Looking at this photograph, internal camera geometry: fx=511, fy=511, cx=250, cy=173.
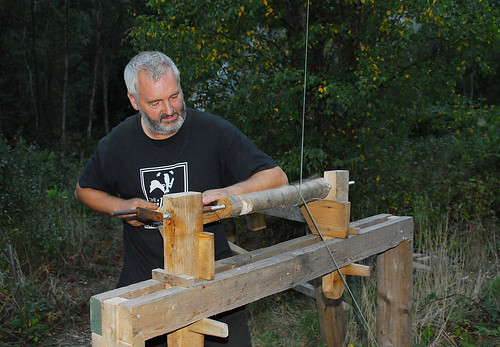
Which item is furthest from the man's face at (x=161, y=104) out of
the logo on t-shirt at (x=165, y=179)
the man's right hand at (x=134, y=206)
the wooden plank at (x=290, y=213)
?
the wooden plank at (x=290, y=213)

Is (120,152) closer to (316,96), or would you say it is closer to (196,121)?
(196,121)

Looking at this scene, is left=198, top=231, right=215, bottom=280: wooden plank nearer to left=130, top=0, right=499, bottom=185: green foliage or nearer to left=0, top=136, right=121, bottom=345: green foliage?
left=0, top=136, right=121, bottom=345: green foliage

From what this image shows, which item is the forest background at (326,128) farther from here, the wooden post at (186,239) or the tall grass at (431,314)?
the wooden post at (186,239)

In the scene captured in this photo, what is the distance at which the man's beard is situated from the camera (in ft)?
7.84

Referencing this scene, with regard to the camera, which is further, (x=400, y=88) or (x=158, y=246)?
(x=400, y=88)

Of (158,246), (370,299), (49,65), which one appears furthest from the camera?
(49,65)

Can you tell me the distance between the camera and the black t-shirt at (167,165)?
244 centimetres

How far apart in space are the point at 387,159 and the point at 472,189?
155 centimetres

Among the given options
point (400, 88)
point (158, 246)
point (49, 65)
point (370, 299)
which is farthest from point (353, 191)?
point (49, 65)

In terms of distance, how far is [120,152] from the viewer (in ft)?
8.29

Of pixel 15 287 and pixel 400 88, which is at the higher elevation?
pixel 400 88

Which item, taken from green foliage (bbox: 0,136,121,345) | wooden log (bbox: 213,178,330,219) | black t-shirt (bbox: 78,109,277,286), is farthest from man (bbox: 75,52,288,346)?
green foliage (bbox: 0,136,121,345)

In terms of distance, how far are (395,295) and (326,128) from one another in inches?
142

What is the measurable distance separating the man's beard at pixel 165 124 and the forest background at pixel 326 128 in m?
2.84
